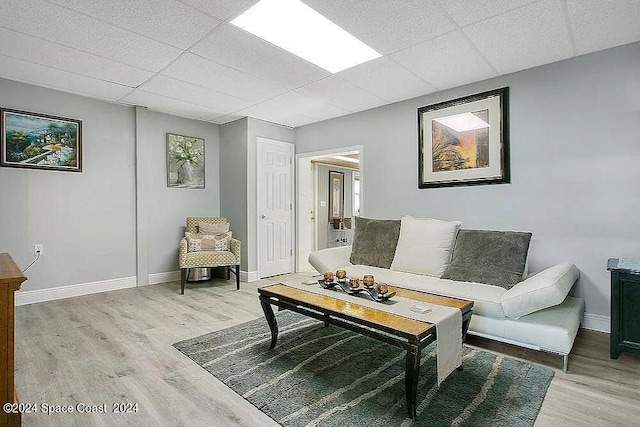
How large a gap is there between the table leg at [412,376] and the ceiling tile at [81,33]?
9.76ft

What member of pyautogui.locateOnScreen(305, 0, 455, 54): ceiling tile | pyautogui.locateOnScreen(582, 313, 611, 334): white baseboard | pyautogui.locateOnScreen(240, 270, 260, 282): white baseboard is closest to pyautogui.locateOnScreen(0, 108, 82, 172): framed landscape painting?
pyautogui.locateOnScreen(240, 270, 260, 282): white baseboard


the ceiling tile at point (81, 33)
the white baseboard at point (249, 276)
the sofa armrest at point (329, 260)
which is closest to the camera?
the ceiling tile at point (81, 33)

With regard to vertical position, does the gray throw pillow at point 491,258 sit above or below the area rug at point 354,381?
above

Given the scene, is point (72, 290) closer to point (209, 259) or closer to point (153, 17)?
point (209, 259)

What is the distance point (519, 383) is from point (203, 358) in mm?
2111

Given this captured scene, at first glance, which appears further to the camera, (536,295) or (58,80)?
(58,80)

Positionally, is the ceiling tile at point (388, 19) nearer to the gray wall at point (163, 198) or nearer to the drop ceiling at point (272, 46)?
the drop ceiling at point (272, 46)

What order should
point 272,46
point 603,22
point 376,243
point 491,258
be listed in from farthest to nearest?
point 376,243
point 491,258
point 272,46
point 603,22

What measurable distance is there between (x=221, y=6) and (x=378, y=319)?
7.44ft

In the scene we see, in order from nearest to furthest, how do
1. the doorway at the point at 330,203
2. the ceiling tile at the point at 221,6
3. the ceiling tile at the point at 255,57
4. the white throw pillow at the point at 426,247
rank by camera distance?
the ceiling tile at the point at 221,6, the ceiling tile at the point at 255,57, the white throw pillow at the point at 426,247, the doorway at the point at 330,203

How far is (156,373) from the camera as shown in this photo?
2148mm

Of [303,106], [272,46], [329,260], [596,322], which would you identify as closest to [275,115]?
[303,106]

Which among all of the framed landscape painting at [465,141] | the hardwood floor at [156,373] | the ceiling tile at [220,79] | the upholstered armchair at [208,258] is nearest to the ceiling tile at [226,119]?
the ceiling tile at [220,79]

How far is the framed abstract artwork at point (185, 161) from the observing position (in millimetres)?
4895
